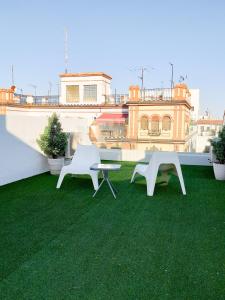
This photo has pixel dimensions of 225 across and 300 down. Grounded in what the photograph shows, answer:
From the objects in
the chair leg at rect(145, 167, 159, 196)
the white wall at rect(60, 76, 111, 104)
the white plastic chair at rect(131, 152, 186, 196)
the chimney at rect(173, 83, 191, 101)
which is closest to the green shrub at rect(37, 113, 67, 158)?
the white plastic chair at rect(131, 152, 186, 196)

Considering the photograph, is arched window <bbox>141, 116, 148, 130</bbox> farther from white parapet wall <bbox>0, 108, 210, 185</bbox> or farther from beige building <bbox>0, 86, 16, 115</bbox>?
white parapet wall <bbox>0, 108, 210, 185</bbox>

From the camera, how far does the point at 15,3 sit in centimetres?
1375

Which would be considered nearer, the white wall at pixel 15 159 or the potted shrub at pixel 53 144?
the white wall at pixel 15 159

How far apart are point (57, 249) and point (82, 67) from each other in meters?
30.7

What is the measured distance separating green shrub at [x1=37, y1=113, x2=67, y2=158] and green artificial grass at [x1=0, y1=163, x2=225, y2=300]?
6.97 ft

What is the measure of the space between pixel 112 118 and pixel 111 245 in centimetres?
2353

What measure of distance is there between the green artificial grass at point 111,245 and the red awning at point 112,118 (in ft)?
67.4

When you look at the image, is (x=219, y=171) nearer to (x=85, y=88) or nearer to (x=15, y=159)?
(x=15, y=159)

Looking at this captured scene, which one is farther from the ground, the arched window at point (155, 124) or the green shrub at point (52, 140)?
the arched window at point (155, 124)

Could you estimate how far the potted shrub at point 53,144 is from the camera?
8469mm

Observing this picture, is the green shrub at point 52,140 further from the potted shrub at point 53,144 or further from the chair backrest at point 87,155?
the chair backrest at point 87,155

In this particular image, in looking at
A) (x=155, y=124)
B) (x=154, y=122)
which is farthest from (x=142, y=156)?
(x=155, y=124)

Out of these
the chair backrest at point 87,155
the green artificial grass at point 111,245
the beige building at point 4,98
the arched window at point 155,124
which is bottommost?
the green artificial grass at point 111,245

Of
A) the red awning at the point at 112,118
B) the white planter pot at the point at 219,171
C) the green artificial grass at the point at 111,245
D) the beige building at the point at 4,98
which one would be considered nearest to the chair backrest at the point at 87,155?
the green artificial grass at the point at 111,245
